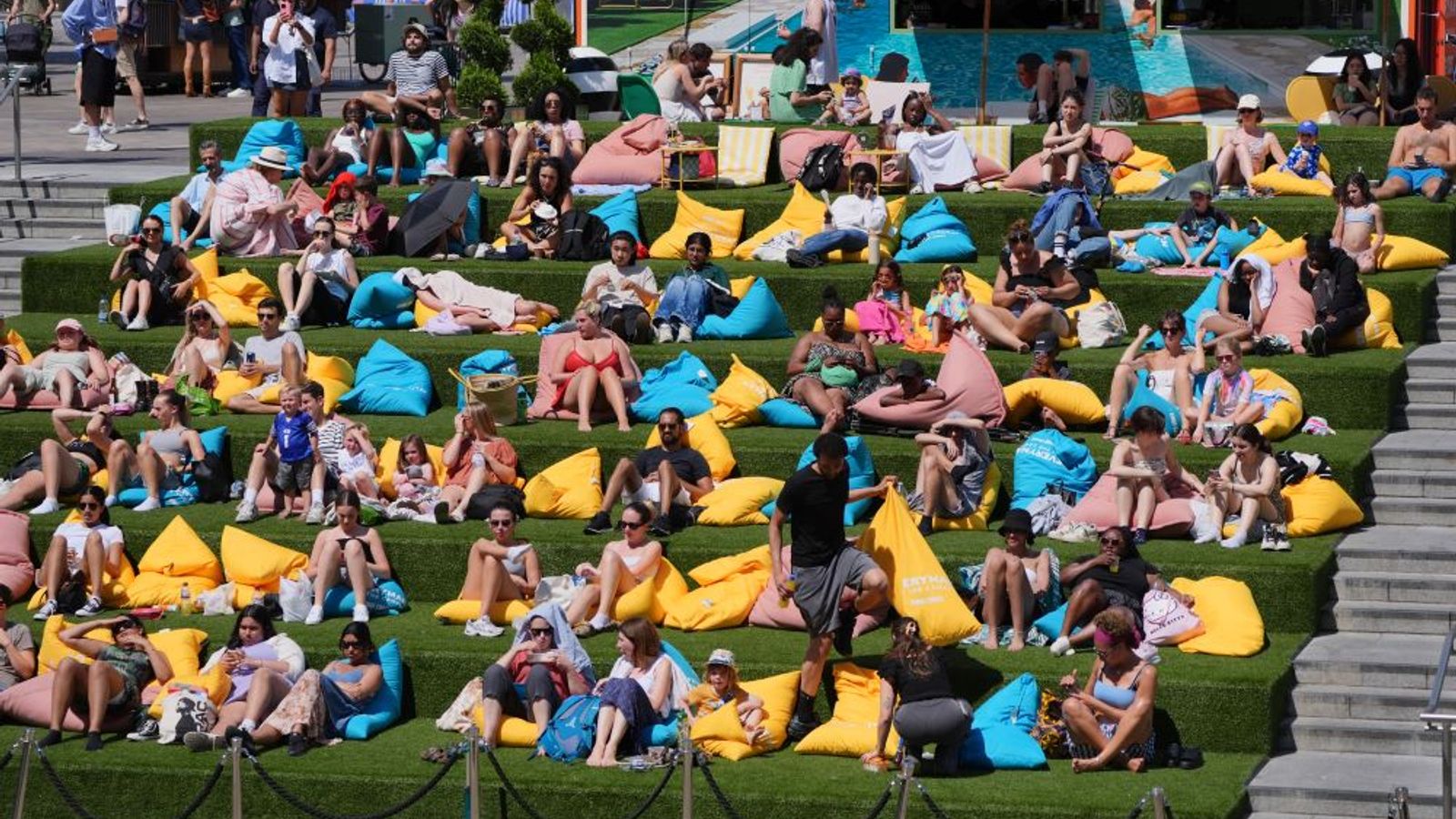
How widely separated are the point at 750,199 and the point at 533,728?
7.89m

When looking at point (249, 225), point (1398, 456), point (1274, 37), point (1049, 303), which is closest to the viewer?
point (1398, 456)

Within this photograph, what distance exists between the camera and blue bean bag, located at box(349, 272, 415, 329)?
65.6 feet

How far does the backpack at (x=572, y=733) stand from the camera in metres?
14.3

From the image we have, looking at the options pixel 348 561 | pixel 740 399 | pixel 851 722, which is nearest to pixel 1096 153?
pixel 740 399

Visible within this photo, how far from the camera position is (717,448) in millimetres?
17172

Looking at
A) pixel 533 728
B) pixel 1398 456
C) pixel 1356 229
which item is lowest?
pixel 533 728

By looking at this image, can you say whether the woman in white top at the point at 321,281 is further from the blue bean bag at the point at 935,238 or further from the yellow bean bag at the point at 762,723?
the yellow bean bag at the point at 762,723

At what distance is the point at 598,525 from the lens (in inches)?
648

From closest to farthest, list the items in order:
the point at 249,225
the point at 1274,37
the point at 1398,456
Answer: the point at 1398,456 < the point at 249,225 < the point at 1274,37

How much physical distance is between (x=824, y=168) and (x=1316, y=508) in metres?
6.77

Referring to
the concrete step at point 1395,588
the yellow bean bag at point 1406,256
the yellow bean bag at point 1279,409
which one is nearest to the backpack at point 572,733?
the concrete step at point 1395,588

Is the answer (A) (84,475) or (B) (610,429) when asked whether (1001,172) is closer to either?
(B) (610,429)

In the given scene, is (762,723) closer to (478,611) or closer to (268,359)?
(478,611)

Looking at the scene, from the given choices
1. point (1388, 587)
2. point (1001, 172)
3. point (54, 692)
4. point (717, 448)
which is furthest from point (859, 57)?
point (54, 692)
